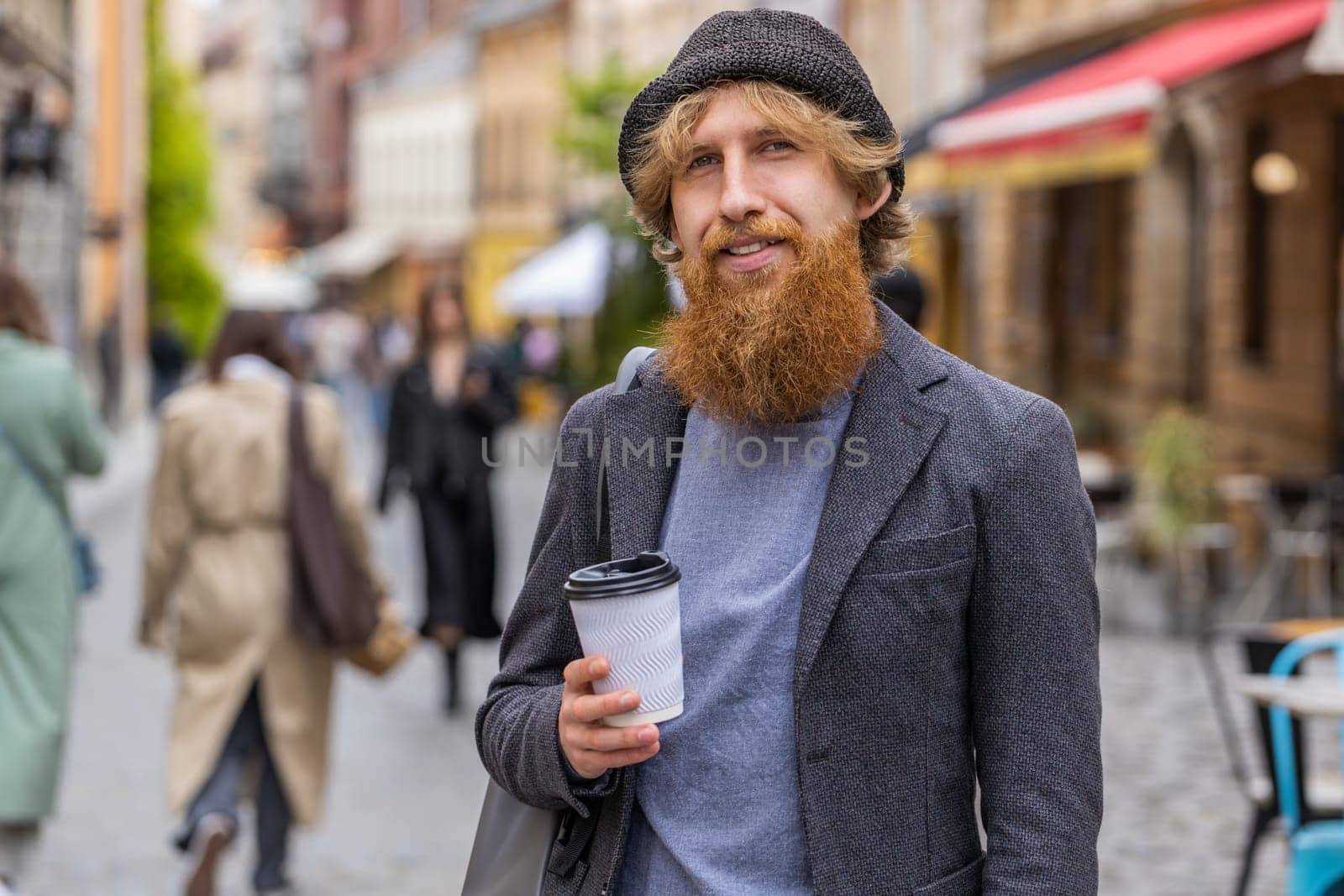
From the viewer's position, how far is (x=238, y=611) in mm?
6309

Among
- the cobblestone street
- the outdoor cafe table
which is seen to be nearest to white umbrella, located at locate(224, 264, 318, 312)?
the cobblestone street

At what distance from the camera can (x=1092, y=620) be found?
2213mm

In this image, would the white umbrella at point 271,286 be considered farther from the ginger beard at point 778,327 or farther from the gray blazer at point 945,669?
the gray blazer at point 945,669

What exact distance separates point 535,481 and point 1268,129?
9933 mm

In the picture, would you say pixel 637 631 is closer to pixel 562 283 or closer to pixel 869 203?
pixel 869 203

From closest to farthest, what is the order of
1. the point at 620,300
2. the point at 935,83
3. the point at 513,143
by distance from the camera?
the point at 620,300 < the point at 935,83 < the point at 513,143

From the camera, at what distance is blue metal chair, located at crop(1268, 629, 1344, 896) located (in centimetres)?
455

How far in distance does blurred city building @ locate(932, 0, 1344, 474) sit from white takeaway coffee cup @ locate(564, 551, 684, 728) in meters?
9.15

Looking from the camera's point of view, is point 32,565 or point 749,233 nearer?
point 749,233

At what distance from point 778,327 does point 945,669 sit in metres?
0.39

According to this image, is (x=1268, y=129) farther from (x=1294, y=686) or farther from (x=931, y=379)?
(x=931, y=379)

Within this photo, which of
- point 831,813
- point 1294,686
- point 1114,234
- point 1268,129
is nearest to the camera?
point 831,813

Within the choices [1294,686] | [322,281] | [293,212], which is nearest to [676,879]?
[1294,686]

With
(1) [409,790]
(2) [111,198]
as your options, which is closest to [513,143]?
(2) [111,198]
